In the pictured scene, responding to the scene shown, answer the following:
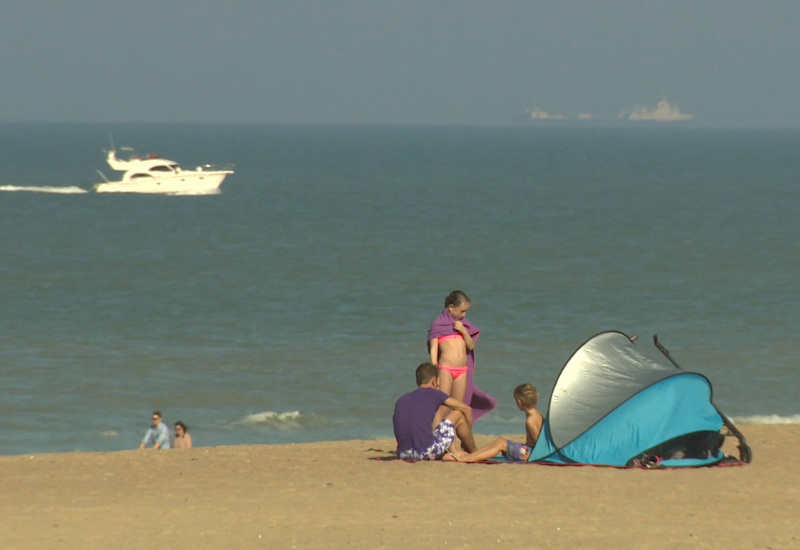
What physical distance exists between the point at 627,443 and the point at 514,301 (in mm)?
21324

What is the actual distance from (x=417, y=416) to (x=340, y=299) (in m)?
21.6

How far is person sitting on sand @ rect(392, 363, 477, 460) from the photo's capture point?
10.8 meters

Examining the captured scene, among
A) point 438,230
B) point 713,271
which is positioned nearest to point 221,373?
point 713,271

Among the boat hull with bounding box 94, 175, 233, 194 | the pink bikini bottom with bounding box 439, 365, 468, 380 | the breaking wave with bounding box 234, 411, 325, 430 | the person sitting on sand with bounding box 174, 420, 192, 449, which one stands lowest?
the person sitting on sand with bounding box 174, 420, 192, 449

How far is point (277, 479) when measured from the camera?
10.9 m

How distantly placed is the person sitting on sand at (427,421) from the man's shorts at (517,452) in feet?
1.12

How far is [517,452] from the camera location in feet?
37.2

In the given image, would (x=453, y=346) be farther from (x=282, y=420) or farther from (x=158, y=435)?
(x=282, y=420)

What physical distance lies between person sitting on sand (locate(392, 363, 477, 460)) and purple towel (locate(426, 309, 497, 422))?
0.79 ft

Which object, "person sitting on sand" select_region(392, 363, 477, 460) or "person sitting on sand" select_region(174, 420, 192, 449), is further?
"person sitting on sand" select_region(174, 420, 192, 449)

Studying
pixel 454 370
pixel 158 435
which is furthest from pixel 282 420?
pixel 454 370

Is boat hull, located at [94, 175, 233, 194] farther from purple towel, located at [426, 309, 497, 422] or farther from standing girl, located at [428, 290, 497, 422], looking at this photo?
standing girl, located at [428, 290, 497, 422]

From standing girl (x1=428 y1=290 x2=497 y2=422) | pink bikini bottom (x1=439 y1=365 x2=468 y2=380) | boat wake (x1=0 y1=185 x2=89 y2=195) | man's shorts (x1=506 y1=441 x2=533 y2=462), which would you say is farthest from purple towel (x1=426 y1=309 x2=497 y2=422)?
boat wake (x1=0 y1=185 x2=89 y2=195)

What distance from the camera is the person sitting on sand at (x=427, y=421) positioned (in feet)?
35.4
